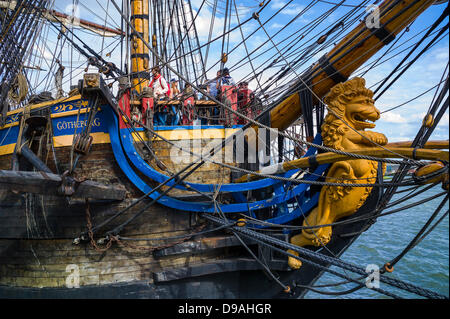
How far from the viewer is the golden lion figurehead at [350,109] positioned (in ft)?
11.6

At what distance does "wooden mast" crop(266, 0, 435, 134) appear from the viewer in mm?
3154

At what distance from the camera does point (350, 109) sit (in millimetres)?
3559

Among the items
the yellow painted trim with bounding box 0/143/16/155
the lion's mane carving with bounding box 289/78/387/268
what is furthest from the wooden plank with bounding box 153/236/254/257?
the yellow painted trim with bounding box 0/143/16/155

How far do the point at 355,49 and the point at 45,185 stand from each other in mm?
4008

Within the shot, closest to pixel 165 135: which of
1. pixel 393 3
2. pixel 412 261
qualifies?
pixel 393 3

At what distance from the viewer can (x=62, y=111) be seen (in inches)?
182

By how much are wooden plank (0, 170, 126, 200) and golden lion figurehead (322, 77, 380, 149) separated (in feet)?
9.58

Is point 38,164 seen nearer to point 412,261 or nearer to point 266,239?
point 266,239

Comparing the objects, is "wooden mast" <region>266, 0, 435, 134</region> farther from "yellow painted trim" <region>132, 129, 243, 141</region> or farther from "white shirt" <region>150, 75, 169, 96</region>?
"white shirt" <region>150, 75, 169, 96</region>

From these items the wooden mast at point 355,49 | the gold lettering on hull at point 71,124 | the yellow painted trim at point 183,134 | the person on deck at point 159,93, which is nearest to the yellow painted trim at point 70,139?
the gold lettering on hull at point 71,124

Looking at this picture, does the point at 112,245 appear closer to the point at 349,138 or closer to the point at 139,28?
the point at 349,138

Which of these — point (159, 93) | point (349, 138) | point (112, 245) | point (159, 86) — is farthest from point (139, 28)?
point (349, 138)

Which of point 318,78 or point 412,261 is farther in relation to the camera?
point 412,261

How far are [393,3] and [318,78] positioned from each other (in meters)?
1.09
